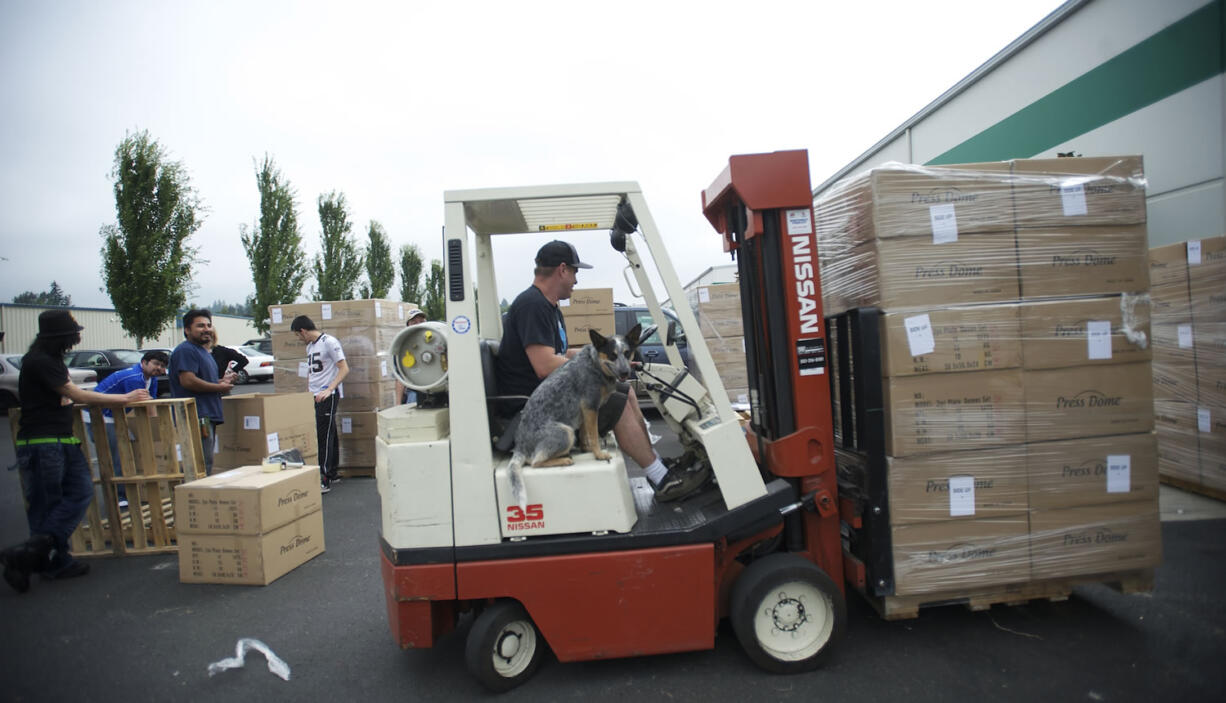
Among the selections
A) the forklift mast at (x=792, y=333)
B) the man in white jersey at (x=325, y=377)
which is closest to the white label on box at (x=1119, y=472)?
the forklift mast at (x=792, y=333)

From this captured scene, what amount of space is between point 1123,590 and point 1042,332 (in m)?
1.48

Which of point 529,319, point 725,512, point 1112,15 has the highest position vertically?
point 1112,15


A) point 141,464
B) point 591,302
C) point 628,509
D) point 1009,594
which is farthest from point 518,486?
point 591,302

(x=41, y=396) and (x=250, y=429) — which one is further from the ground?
(x=41, y=396)

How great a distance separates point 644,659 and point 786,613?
794 millimetres

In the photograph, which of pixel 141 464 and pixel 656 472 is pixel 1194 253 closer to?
pixel 656 472

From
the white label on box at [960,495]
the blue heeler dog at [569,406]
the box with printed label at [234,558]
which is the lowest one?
the box with printed label at [234,558]

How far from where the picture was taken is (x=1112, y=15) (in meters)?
5.85

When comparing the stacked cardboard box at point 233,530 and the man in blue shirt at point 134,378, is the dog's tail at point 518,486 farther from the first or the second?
the man in blue shirt at point 134,378

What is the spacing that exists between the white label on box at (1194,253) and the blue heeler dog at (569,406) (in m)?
5.45

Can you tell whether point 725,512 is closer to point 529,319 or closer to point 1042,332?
point 529,319

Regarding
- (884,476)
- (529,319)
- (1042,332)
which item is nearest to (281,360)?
(529,319)

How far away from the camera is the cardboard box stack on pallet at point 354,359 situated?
750cm

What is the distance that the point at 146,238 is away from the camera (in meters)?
15.7
